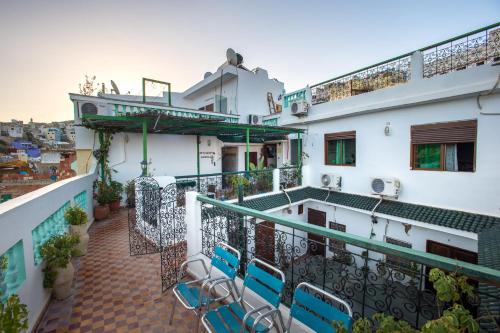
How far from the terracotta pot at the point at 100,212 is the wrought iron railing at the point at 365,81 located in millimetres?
9750

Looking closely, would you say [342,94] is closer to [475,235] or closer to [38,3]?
[475,235]

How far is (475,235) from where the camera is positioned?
18.5ft

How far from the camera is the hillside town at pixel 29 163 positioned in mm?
10242

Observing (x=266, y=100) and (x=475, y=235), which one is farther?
(x=266, y=100)

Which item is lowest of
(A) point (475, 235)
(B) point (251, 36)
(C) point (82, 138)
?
(A) point (475, 235)

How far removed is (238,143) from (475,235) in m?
10.5

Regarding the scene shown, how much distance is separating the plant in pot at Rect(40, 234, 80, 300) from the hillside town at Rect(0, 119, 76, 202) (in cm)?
656

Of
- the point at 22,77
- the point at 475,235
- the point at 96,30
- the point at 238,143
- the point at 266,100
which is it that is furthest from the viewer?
the point at 266,100

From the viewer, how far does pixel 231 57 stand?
46.7ft

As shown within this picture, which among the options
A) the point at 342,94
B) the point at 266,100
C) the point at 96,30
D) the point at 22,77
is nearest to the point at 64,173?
the point at 22,77

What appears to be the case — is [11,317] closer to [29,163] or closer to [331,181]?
[331,181]

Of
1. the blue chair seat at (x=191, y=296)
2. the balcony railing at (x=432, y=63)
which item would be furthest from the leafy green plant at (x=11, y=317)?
the balcony railing at (x=432, y=63)

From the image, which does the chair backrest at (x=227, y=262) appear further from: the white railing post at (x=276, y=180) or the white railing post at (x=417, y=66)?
the white railing post at (x=417, y=66)

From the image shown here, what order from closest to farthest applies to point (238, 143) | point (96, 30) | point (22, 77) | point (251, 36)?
1. point (96, 30)
2. point (22, 77)
3. point (251, 36)
4. point (238, 143)
